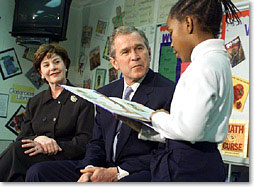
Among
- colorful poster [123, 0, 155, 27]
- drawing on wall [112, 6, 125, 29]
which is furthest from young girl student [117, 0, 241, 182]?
drawing on wall [112, 6, 125, 29]

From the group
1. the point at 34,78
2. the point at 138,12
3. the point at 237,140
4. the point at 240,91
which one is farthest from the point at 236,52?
the point at 34,78

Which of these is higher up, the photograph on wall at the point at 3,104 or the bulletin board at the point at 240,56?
the bulletin board at the point at 240,56

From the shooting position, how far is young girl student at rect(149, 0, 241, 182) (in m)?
0.76

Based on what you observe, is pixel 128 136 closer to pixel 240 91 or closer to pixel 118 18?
pixel 240 91

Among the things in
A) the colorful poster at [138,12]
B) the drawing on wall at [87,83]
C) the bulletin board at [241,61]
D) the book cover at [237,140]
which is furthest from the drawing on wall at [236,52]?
the drawing on wall at [87,83]

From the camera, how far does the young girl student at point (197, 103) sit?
2.49 ft

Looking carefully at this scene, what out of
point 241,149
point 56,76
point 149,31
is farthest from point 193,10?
point 149,31

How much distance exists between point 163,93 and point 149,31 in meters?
1.79

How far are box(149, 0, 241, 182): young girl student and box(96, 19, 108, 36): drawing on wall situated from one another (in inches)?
104

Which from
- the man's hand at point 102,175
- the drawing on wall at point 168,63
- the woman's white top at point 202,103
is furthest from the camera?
the drawing on wall at point 168,63

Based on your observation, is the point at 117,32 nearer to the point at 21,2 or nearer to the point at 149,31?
the point at 149,31

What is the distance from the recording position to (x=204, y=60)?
81 centimetres

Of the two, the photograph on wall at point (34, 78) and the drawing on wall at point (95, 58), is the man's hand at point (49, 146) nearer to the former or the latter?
the drawing on wall at point (95, 58)

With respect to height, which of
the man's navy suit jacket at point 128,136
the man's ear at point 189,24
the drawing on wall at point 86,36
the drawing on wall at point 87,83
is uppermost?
the drawing on wall at point 86,36
